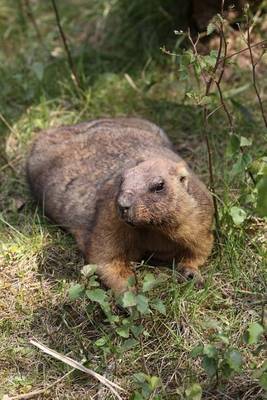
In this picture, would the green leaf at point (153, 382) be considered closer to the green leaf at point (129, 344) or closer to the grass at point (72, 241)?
the grass at point (72, 241)

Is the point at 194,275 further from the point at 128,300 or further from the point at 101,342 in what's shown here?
the point at 128,300

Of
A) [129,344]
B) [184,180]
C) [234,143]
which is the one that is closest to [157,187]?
[184,180]

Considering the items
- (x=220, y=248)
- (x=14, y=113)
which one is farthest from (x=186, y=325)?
(x=14, y=113)

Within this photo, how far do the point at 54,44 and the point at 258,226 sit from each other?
4.16 m

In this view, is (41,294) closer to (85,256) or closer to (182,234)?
(85,256)

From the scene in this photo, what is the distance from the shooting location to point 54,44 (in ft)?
29.1

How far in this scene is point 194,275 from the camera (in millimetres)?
5480

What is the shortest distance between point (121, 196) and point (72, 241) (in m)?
1.15

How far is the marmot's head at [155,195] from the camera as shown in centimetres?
506

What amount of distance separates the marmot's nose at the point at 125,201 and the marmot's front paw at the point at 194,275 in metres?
0.79

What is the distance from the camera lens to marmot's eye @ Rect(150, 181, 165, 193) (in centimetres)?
518

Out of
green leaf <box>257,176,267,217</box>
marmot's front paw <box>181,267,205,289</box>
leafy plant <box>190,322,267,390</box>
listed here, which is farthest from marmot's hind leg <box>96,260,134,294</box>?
green leaf <box>257,176,267,217</box>

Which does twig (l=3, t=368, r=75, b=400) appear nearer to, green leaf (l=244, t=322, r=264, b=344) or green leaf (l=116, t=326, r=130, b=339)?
green leaf (l=116, t=326, r=130, b=339)

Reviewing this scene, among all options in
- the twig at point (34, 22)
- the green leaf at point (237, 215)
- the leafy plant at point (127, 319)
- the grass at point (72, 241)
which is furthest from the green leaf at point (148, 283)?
the twig at point (34, 22)
